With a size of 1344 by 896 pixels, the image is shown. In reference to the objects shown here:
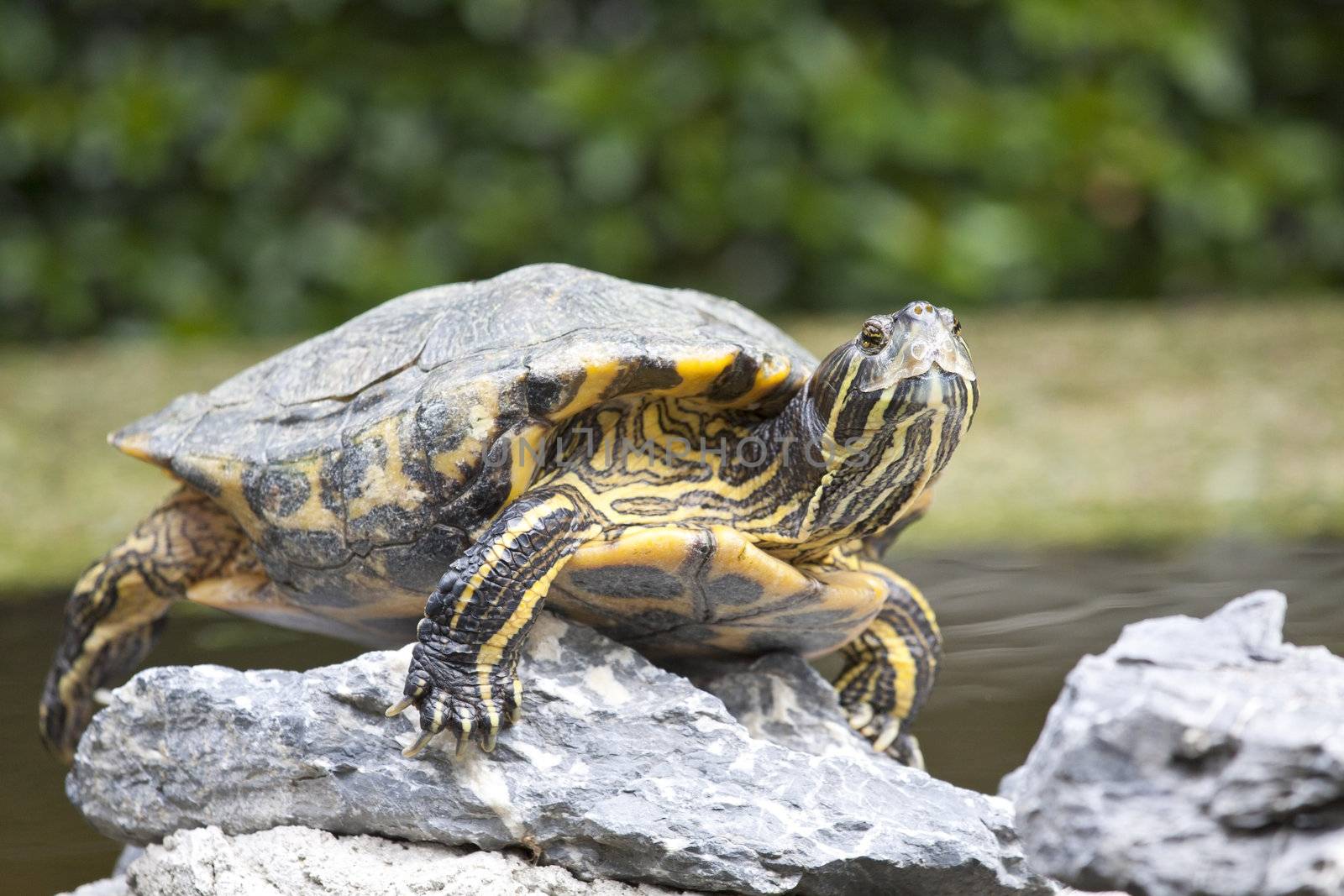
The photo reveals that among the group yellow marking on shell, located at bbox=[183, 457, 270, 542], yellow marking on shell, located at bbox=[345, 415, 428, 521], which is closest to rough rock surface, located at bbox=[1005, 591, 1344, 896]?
yellow marking on shell, located at bbox=[345, 415, 428, 521]

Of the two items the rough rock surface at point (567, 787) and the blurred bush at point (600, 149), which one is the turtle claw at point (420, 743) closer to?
the rough rock surface at point (567, 787)

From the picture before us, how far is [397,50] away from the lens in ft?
14.6

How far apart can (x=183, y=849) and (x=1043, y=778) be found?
0.94m

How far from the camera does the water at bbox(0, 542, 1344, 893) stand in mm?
1724

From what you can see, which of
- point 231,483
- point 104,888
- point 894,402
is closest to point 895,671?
point 894,402

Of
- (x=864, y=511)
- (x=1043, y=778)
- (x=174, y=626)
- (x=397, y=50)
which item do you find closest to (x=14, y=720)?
(x=174, y=626)

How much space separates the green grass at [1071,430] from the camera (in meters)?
2.96

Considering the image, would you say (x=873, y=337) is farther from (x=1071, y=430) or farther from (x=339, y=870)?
(x=1071, y=430)

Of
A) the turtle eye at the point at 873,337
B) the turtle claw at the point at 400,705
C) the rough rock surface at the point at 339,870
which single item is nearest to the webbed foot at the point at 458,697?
the turtle claw at the point at 400,705

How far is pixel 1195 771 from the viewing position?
1523 mm

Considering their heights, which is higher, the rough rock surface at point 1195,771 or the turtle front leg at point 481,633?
the rough rock surface at point 1195,771

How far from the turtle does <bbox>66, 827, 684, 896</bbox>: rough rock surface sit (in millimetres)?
115

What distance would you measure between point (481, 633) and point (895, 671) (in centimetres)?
63

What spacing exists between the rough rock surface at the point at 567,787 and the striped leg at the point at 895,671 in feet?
1.10
